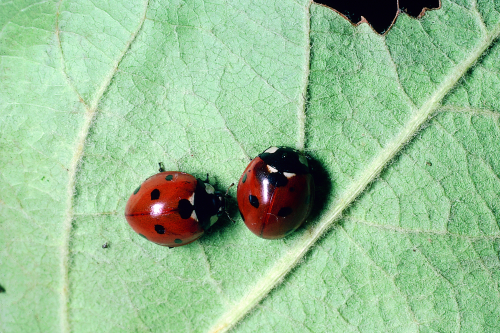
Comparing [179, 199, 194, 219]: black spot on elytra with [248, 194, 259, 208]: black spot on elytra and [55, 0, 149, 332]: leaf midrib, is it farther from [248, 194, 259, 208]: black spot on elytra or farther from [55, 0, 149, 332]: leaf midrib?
[55, 0, 149, 332]: leaf midrib

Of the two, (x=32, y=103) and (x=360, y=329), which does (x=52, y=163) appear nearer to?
(x=32, y=103)

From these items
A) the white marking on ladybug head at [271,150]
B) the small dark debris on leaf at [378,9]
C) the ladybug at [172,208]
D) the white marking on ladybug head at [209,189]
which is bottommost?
the ladybug at [172,208]

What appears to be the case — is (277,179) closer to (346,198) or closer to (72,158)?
(346,198)

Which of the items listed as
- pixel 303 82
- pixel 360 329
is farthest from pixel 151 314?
pixel 303 82

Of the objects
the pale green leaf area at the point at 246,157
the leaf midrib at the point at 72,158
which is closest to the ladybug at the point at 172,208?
the pale green leaf area at the point at 246,157

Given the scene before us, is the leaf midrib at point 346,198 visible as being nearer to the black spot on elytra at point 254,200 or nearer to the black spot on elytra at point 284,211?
the black spot on elytra at point 284,211

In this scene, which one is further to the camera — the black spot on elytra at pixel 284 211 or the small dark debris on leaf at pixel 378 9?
the small dark debris on leaf at pixel 378 9

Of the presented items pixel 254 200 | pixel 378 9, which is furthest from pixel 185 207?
pixel 378 9
